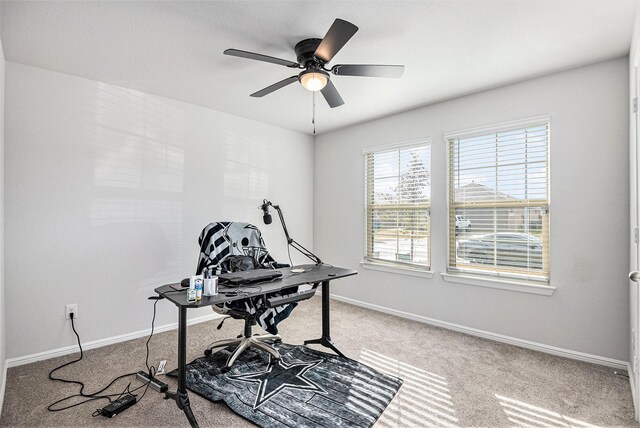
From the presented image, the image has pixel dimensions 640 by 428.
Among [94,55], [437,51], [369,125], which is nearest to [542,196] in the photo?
[437,51]

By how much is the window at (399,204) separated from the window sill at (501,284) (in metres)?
0.36

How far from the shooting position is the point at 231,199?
395 centimetres

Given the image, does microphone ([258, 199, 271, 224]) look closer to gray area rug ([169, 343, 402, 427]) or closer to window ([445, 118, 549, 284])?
gray area rug ([169, 343, 402, 427])

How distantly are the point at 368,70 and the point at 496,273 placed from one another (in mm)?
2257

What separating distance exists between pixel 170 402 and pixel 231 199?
7.57 feet

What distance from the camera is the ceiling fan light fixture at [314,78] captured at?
7.33ft

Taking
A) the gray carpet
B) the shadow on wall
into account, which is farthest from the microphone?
the gray carpet

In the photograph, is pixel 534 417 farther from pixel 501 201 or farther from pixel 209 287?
pixel 209 287

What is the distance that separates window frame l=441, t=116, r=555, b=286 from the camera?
9.34ft

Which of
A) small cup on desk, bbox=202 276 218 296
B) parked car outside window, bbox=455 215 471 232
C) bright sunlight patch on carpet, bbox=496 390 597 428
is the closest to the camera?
bright sunlight patch on carpet, bbox=496 390 597 428

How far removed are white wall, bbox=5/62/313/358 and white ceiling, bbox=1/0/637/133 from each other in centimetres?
32

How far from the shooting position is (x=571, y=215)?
8.95ft

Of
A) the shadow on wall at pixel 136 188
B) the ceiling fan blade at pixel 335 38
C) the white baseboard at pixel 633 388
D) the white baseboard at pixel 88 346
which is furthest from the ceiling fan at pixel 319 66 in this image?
the white baseboard at pixel 88 346

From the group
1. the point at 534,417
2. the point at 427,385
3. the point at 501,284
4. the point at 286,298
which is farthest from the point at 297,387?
the point at 501,284
